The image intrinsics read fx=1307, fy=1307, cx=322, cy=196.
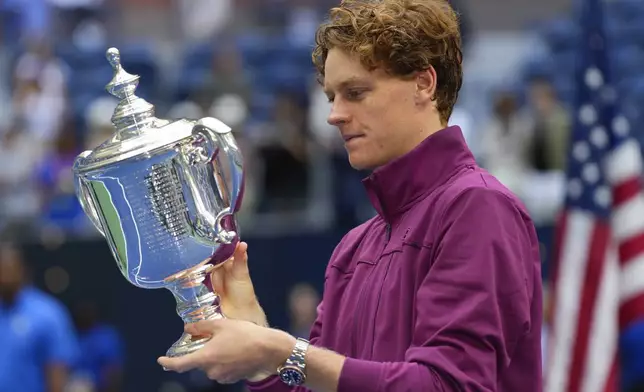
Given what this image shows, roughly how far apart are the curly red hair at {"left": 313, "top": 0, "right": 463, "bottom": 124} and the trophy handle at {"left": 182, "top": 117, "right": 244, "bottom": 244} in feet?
0.78

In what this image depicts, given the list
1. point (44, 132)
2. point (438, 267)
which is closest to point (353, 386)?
point (438, 267)

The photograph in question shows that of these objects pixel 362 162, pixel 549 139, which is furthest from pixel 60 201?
pixel 362 162

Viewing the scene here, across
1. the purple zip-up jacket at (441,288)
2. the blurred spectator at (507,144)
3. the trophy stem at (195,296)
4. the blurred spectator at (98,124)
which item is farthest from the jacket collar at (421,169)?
the blurred spectator at (98,124)

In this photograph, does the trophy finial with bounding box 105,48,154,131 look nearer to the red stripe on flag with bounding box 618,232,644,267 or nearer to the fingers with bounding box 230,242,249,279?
the fingers with bounding box 230,242,249,279

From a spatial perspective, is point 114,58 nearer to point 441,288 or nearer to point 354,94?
point 354,94

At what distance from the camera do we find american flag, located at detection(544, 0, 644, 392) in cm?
482

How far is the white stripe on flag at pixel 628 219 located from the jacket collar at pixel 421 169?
9.06 ft

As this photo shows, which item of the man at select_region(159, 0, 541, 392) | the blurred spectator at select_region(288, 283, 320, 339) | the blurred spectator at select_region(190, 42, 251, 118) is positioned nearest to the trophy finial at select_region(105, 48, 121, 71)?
the man at select_region(159, 0, 541, 392)

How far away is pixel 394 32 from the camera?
84.6 inches

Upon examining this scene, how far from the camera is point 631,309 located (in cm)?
482

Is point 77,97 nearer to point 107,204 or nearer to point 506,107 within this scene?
point 506,107

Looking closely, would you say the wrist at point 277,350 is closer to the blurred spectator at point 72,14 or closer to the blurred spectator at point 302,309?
the blurred spectator at point 302,309

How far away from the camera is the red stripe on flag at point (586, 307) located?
481 centimetres

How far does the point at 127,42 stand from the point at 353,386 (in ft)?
33.1
